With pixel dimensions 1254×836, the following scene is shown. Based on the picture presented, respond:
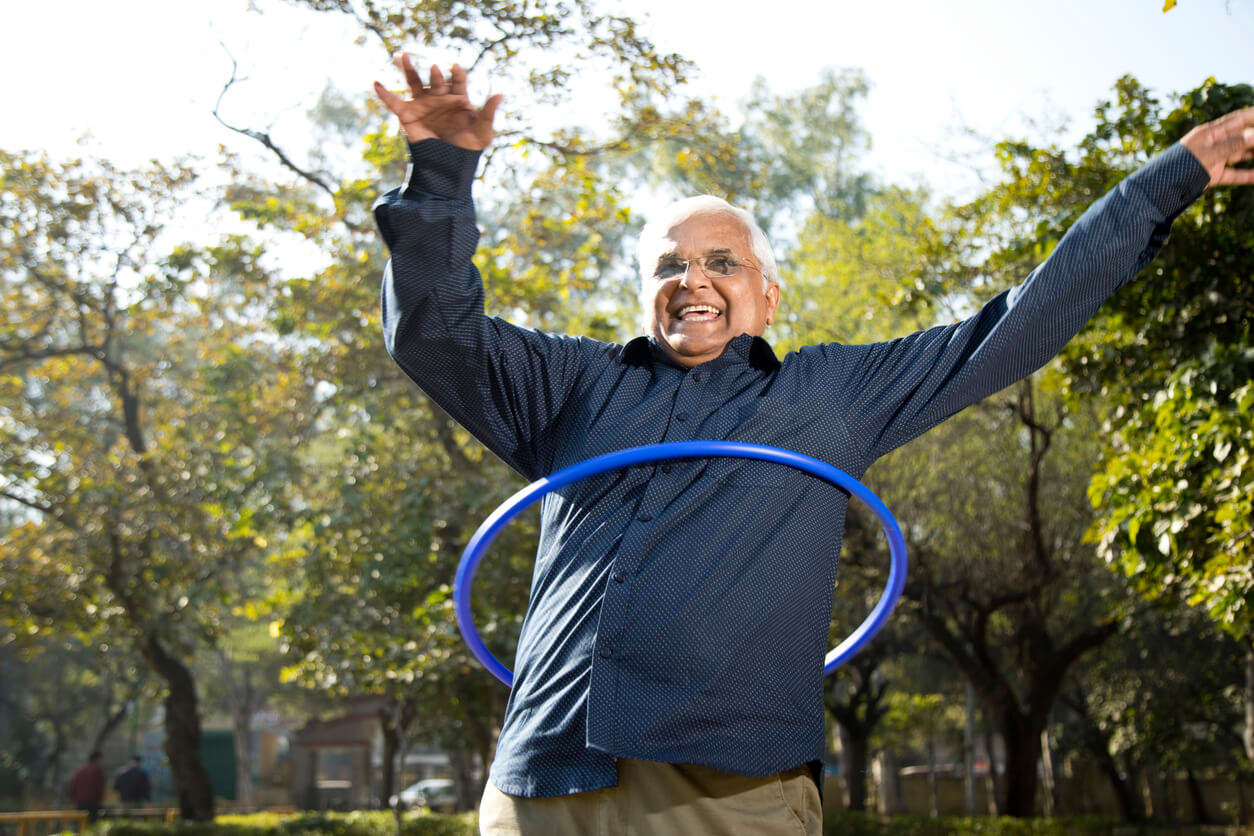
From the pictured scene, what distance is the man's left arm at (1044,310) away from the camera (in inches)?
86.0

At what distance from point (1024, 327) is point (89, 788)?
18539 mm

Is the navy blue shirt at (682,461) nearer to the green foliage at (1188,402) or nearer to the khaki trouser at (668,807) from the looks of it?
the khaki trouser at (668,807)

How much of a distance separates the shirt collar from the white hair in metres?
0.15

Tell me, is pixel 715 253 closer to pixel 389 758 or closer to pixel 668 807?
pixel 668 807

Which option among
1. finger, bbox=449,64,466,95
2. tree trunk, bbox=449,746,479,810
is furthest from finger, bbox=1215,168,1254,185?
tree trunk, bbox=449,746,479,810

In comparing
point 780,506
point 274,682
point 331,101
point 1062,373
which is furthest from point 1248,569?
point 274,682

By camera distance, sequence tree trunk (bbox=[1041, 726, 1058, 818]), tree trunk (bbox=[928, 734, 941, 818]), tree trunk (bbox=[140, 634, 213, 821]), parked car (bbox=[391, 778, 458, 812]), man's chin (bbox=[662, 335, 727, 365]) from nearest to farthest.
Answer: man's chin (bbox=[662, 335, 727, 365]) → tree trunk (bbox=[140, 634, 213, 821]) → tree trunk (bbox=[1041, 726, 1058, 818]) → tree trunk (bbox=[928, 734, 941, 818]) → parked car (bbox=[391, 778, 458, 812])

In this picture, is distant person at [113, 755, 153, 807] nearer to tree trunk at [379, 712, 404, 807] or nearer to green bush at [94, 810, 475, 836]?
green bush at [94, 810, 475, 836]

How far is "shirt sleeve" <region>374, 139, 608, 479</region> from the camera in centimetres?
198

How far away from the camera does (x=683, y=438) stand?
7.22ft

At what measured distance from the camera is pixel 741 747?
1871 millimetres

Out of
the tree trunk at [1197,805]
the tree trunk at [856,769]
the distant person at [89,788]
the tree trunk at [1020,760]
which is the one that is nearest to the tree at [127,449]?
the distant person at [89,788]

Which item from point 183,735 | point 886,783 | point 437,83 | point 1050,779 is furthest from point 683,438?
point 886,783

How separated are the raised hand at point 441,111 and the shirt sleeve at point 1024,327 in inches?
34.0
